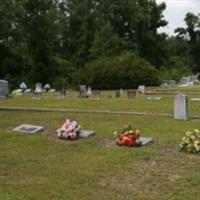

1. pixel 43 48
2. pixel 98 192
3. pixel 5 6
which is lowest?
pixel 98 192

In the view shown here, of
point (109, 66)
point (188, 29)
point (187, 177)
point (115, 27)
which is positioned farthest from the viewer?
point (188, 29)

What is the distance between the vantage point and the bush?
135 feet

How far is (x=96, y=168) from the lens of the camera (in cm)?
914

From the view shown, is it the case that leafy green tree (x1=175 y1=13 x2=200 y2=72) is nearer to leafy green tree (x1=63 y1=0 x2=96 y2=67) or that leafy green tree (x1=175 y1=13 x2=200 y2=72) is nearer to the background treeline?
the background treeline

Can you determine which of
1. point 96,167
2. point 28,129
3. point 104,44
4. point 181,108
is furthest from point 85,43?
point 96,167

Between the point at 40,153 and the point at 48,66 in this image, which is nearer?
the point at 40,153

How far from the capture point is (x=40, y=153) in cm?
1051

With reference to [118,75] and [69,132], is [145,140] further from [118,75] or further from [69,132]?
[118,75]

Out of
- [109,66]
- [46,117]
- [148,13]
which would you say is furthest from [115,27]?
[46,117]

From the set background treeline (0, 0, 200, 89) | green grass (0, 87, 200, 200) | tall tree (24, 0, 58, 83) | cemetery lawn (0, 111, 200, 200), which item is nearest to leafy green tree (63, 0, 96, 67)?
background treeline (0, 0, 200, 89)

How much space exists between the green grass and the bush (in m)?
26.8

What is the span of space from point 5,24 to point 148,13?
22.0 metres

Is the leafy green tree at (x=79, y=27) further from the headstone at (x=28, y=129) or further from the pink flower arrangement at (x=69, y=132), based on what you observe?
the pink flower arrangement at (x=69, y=132)

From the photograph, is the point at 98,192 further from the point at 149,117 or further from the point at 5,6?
the point at 5,6
